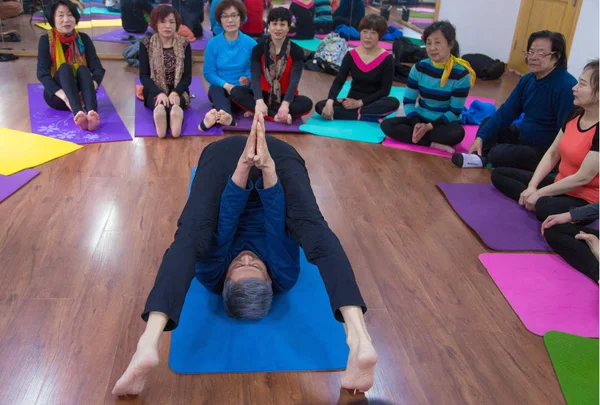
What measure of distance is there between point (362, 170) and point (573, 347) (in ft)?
5.24

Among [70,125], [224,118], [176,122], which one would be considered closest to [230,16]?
[224,118]

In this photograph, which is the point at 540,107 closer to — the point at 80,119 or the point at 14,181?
the point at 80,119

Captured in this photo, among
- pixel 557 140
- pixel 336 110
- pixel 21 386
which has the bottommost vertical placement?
pixel 21 386

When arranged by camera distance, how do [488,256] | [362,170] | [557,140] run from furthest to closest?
1. [362,170]
2. [557,140]
3. [488,256]

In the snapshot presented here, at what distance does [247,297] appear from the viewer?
5.61 ft

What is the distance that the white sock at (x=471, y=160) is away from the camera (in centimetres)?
326

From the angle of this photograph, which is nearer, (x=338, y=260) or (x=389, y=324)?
(x=338, y=260)

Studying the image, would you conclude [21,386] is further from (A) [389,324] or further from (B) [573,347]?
(B) [573,347]

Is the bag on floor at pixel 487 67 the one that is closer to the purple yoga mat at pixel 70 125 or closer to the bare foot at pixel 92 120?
the purple yoga mat at pixel 70 125

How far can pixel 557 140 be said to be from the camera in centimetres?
261

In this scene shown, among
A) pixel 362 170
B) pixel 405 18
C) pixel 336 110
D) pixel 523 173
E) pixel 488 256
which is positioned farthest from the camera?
pixel 405 18

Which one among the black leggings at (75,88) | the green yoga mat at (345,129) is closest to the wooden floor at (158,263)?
A: the green yoga mat at (345,129)

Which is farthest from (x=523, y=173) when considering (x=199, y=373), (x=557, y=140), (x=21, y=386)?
(x=21, y=386)

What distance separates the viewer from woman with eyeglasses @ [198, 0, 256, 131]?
363cm
